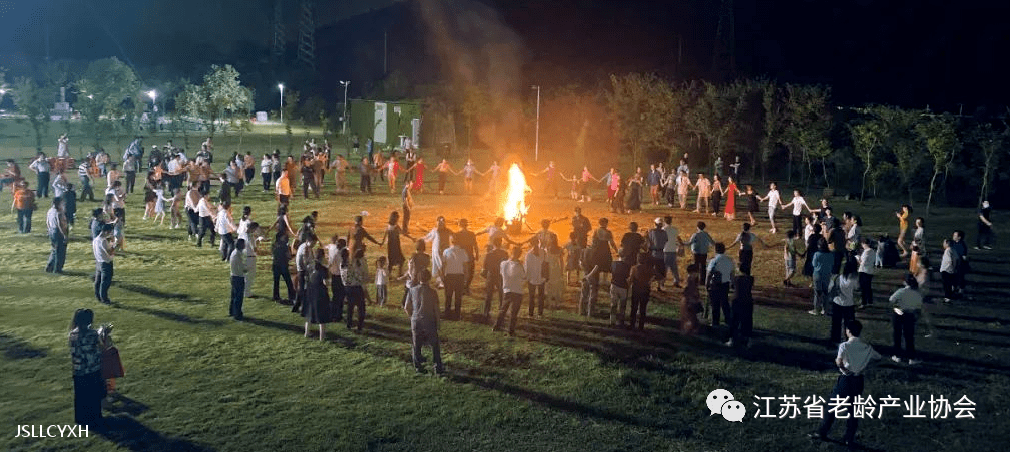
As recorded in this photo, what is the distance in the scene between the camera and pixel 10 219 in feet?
88.7

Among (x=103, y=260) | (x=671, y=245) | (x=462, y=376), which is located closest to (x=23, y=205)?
(x=103, y=260)

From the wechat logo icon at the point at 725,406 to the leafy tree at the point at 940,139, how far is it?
2365 cm

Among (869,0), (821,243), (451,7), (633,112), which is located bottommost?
(821,243)

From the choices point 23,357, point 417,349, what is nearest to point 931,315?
point 417,349

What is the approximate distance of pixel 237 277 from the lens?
15.5 metres

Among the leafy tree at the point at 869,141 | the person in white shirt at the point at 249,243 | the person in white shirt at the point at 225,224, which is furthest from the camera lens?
the leafy tree at the point at 869,141

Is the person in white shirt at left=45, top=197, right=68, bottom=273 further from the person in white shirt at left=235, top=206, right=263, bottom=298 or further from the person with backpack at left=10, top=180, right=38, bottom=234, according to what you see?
the person with backpack at left=10, top=180, right=38, bottom=234

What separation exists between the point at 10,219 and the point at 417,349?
69.3 ft

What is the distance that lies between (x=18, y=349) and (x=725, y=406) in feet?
39.7

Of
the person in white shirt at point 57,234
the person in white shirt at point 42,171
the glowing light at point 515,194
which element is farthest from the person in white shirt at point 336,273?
the person in white shirt at point 42,171

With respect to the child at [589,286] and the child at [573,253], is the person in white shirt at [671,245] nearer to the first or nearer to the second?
the child at [573,253]

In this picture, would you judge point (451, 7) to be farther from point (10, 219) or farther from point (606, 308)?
point (606, 308)

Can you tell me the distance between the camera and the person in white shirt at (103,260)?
1588 cm

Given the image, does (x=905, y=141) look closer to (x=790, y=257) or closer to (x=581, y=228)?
(x=790, y=257)
